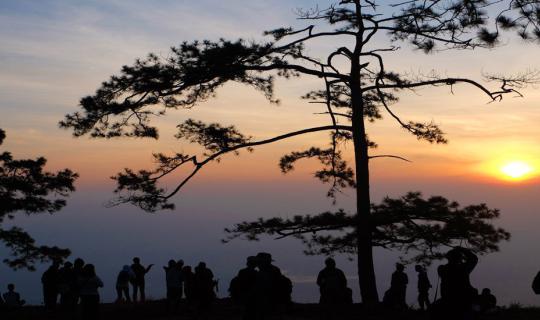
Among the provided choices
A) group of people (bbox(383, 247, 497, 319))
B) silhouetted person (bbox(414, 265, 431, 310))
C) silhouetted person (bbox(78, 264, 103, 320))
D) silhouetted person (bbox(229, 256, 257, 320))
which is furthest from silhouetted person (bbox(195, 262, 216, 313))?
group of people (bbox(383, 247, 497, 319))

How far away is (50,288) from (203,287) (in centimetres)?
584

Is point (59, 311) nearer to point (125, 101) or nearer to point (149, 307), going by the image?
point (149, 307)

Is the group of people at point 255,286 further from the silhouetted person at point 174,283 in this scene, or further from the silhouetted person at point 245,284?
the silhouetted person at point 174,283

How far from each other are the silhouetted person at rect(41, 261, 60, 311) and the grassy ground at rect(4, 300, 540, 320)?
0.30m

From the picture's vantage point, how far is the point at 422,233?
1672cm

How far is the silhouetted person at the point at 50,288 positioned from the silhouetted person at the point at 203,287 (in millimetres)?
5452

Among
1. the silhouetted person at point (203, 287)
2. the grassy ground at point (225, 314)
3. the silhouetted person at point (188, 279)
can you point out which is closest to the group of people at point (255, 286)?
the grassy ground at point (225, 314)

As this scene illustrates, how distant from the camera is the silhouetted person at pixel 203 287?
48.3 ft

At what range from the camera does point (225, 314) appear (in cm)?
1547

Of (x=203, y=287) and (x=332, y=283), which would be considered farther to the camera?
(x=203, y=287)

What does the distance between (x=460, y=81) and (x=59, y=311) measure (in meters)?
12.7

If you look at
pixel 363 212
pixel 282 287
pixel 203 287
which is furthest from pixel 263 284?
pixel 363 212

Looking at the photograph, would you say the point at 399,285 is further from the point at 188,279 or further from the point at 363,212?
the point at 188,279

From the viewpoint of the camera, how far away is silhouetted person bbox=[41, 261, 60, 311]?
59.6 ft
